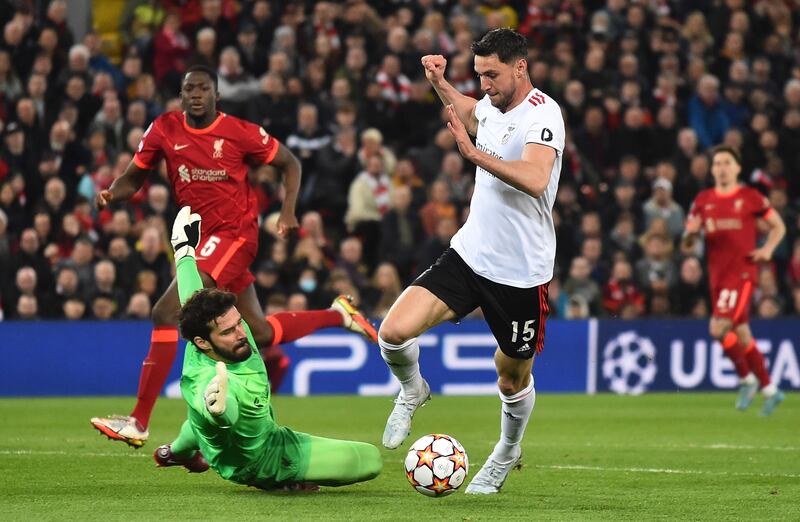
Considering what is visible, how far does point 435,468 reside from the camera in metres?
7.60

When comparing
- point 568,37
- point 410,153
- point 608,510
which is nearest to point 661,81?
point 568,37

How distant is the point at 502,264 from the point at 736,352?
7084mm

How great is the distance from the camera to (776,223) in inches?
561

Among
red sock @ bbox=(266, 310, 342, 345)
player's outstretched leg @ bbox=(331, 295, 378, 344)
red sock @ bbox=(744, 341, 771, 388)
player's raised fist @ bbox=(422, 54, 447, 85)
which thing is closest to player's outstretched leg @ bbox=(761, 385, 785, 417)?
red sock @ bbox=(744, 341, 771, 388)

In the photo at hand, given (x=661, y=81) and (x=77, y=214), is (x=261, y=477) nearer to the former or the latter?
(x=77, y=214)

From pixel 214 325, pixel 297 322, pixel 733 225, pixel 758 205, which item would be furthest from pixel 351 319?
pixel 758 205

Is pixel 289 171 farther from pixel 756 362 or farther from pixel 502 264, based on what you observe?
pixel 756 362

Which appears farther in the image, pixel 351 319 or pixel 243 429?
pixel 351 319

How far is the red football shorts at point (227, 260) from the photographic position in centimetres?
978

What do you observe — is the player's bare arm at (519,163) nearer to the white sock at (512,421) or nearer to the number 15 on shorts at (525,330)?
the number 15 on shorts at (525,330)

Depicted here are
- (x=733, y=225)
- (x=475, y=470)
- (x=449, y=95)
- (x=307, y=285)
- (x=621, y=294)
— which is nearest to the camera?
(x=449, y=95)

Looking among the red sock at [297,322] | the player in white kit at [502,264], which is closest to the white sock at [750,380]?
the red sock at [297,322]

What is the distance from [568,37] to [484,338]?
17.0ft

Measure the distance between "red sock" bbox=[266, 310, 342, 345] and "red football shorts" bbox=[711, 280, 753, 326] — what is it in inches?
207
